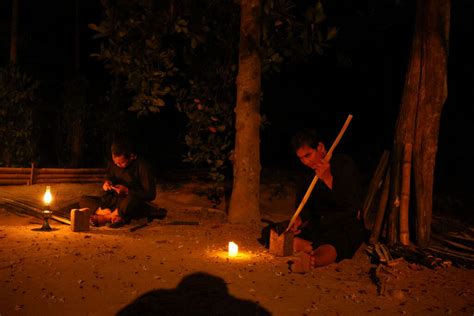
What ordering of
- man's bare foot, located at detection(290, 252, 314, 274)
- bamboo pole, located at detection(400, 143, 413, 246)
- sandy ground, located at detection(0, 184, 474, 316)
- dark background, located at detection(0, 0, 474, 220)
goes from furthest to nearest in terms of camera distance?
dark background, located at detection(0, 0, 474, 220)
bamboo pole, located at detection(400, 143, 413, 246)
man's bare foot, located at detection(290, 252, 314, 274)
sandy ground, located at detection(0, 184, 474, 316)

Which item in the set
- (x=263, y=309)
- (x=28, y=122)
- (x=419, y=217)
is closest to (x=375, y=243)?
(x=419, y=217)

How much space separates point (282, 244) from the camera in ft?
19.4

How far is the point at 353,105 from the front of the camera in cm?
2058

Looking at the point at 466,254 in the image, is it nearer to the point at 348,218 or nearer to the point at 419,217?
the point at 419,217

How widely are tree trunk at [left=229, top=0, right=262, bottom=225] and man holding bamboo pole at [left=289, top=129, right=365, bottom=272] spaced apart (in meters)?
2.42

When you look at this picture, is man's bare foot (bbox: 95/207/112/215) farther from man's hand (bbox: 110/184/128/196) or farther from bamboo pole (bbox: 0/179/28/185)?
bamboo pole (bbox: 0/179/28/185)

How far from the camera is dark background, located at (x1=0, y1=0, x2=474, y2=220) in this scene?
14.9 meters

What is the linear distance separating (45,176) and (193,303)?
10401mm

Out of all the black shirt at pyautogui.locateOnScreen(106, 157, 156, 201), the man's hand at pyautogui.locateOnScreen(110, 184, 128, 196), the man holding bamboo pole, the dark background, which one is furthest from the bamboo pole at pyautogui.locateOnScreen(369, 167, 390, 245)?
the dark background

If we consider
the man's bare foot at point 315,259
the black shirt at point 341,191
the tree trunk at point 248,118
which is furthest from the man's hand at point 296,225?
the tree trunk at point 248,118

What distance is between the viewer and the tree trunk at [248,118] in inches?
328

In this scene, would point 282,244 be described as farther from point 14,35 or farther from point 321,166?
point 14,35

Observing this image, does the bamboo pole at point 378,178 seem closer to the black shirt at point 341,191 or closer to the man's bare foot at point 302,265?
the black shirt at point 341,191

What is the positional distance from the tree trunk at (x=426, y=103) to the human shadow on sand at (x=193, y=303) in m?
3.36
